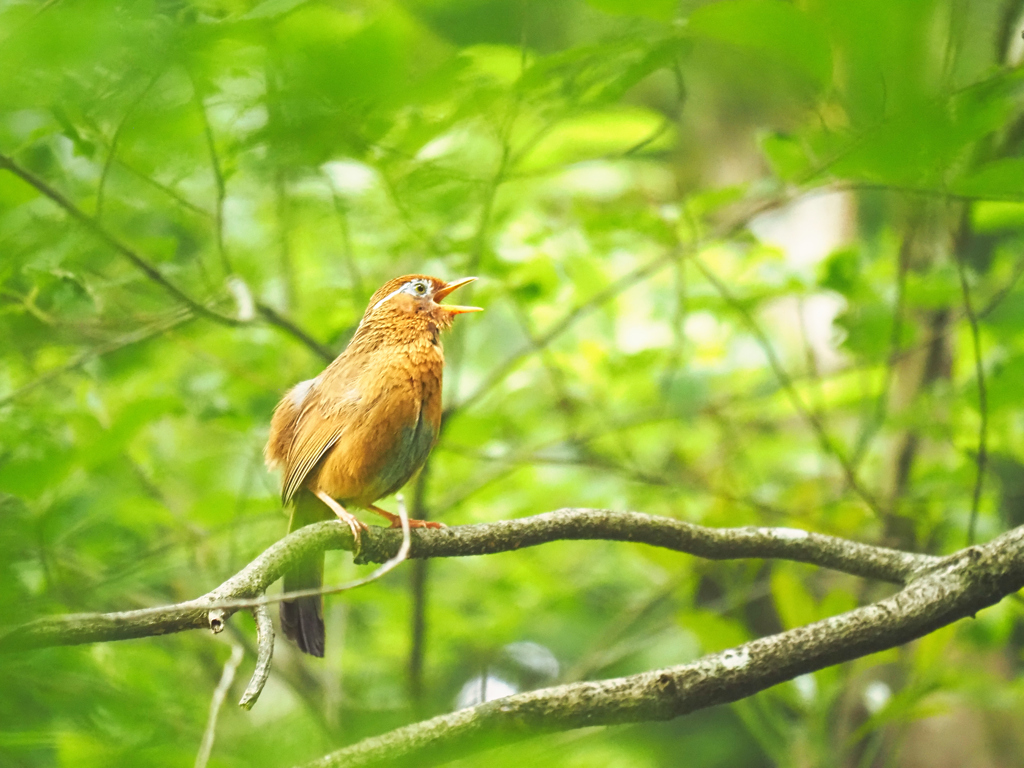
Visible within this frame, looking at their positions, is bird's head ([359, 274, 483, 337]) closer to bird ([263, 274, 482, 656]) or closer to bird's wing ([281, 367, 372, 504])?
bird ([263, 274, 482, 656])

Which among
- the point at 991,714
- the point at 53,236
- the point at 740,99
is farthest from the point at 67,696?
the point at 740,99

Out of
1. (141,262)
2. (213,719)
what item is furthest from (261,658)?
(141,262)

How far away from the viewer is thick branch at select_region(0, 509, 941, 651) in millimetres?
1556

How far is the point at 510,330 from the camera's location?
19.4 feet

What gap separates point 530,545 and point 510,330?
372 centimetres

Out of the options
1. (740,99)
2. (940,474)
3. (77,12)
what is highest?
(740,99)

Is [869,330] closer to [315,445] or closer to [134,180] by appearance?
[315,445]

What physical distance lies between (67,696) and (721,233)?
3242 millimetres

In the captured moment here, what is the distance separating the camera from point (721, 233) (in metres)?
3.82

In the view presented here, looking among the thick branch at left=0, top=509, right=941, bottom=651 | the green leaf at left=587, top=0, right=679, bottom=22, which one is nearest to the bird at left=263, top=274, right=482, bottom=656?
the thick branch at left=0, top=509, right=941, bottom=651

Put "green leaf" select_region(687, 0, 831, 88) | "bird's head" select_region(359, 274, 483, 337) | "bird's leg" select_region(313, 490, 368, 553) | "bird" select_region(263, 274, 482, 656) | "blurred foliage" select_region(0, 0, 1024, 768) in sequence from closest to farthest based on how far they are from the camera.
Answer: "blurred foliage" select_region(0, 0, 1024, 768), "green leaf" select_region(687, 0, 831, 88), "bird's leg" select_region(313, 490, 368, 553), "bird" select_region(263, 274, 482, 656), "bird's head" select_region(359, 274, 483, 337)

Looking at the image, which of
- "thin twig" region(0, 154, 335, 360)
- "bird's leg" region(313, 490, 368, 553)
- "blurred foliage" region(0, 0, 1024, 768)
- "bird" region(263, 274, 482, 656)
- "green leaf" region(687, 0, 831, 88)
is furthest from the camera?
"bird" region(263, 274, 482, 656)

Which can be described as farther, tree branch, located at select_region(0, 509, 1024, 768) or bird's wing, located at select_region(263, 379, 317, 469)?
bird's wing, located at select_region(263, 379, 317, 469)

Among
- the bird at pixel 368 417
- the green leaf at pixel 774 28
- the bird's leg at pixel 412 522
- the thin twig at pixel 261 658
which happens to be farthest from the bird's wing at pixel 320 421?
the green leaf at pixel 774 28
